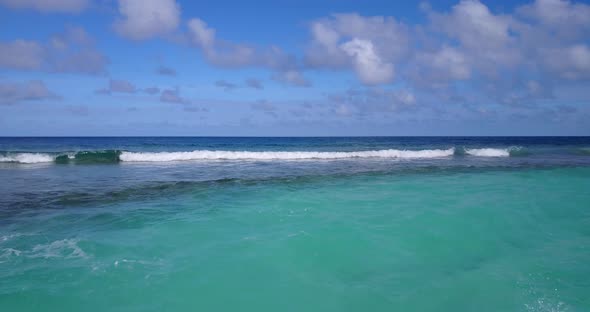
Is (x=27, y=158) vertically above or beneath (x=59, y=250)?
above

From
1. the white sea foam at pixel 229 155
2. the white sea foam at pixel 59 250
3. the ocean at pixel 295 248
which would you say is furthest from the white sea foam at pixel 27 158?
the white sea foam at pixel 59 250

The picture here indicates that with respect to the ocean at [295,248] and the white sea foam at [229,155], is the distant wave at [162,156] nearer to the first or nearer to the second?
the white sea foam at [229,155]

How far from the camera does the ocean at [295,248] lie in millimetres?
5094

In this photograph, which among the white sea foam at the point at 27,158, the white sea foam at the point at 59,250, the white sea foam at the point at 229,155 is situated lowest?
the white sea foam at the point at 59,250

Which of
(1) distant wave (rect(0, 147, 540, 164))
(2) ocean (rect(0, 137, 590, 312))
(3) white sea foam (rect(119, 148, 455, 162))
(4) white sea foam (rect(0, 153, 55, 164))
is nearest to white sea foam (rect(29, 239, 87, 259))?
(2) ocean (rect(0, 137, 590, 312))

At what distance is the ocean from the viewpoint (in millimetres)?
5094

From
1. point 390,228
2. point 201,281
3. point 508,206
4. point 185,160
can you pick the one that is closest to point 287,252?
point 201,281

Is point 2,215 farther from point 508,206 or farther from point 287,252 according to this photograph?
point 508,206

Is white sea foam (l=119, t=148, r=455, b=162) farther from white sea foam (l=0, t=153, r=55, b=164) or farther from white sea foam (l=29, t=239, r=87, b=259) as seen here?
white sea foam (l=29, t=239, r=87, b=259)

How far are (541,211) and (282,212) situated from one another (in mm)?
7048

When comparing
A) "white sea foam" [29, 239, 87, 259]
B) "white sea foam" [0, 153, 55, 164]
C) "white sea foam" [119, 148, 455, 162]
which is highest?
"white sea foam" [119, 148, 455, 162]

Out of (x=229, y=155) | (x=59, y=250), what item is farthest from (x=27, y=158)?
(x=59, y=250)

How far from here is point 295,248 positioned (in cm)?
701

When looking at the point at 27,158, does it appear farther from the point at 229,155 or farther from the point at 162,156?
the point at 229,155
